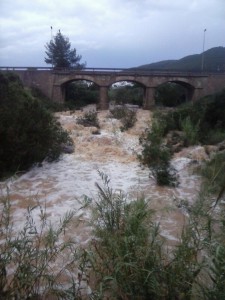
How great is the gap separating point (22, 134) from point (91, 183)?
2.30 metres

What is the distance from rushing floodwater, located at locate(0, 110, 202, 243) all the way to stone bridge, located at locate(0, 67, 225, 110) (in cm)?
1702

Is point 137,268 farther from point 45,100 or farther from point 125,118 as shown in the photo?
point 45,100

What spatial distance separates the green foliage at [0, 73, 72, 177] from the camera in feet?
28.0

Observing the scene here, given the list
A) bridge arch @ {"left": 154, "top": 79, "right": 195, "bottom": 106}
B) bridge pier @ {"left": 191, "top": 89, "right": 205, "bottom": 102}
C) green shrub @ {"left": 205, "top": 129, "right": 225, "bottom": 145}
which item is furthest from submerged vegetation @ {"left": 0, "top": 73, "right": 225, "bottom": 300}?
bridge arch @ {"left": 154, "top": 79, "right": 195, "bottom": 106}

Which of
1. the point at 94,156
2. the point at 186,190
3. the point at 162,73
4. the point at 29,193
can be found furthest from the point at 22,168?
the point at 162,73

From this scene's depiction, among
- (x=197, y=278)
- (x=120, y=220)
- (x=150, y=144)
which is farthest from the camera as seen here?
(x=150, y=144)

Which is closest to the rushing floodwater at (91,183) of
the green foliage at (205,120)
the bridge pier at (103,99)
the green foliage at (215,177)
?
the green foliage at (215,177)

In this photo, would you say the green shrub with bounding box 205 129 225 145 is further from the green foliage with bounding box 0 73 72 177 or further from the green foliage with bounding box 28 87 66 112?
the green foliage with bounding box 28 87 66 112

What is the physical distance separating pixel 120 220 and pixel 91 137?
10063 mm

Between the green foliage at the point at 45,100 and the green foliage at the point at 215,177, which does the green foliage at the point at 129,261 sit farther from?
the green foliage at the point at 45,100

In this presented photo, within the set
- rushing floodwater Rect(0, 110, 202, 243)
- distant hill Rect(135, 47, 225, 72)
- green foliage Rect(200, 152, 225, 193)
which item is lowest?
rushing floodwater Rect(0, 110, 202, 243)

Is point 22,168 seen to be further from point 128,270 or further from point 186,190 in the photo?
point 128,270

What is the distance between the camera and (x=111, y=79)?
97.2 ft

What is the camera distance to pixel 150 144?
29.5 feet
